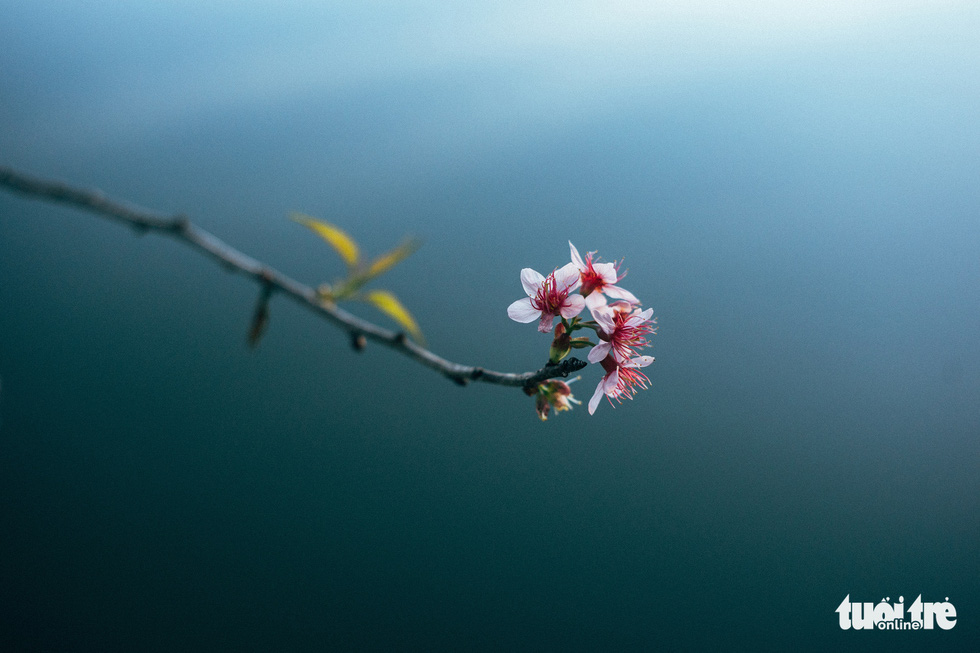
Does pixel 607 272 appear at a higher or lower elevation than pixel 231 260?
higher

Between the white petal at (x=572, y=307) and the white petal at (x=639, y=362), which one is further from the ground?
the white petal at (x=572, y=307)

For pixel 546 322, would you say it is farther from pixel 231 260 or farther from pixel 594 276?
pixel 231 260

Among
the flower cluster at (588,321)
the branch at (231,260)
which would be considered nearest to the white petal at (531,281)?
the flower cluster at (588,321)

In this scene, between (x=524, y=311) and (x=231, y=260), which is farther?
(x=524, y=311)

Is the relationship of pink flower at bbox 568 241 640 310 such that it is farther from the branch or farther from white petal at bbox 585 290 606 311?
the branch

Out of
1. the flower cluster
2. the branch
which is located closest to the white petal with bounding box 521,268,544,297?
the flower cluster

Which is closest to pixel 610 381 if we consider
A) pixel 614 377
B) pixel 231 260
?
pixel 614 377

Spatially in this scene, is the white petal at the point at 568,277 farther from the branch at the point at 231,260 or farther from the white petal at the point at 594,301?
the branch at the point at 231,260
